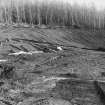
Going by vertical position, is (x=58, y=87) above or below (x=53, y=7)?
below

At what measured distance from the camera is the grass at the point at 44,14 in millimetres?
18984

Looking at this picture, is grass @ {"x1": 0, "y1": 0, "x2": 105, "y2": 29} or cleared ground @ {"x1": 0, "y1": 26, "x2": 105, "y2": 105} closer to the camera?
cleared ground @ {"x1": 0, "y1": 26, "x2": 105, "y2": 105}

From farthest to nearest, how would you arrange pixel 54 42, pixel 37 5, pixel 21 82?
1. pixel 37 5
2. pixel 54 42
3. pixel 21 82

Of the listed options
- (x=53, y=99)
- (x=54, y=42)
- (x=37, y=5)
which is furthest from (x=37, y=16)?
(x=53, y=99)

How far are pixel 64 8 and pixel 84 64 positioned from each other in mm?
13019

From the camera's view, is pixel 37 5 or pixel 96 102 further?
pixel 37 5

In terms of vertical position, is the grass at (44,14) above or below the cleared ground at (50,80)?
above

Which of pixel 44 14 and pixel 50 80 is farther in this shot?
pixel 44 14

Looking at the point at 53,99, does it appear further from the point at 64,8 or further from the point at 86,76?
the point at 64,8

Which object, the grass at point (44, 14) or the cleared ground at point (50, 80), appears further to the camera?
the grass at point (44, 14)

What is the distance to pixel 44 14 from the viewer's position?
64.6 ft

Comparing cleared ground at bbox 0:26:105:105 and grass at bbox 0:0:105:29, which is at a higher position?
grass at bbox 0:0:105:29

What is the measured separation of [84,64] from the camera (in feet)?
28.1

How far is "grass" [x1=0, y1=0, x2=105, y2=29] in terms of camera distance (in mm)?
18984
